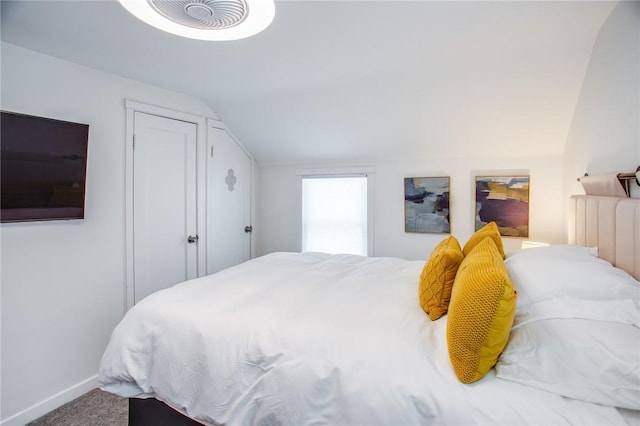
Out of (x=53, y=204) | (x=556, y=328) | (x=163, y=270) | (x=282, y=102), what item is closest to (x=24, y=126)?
(x=53, y=204)

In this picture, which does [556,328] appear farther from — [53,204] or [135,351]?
[53,204]

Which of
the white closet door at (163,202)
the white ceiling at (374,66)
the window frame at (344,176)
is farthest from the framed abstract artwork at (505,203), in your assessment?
the white closet door at (163,202)

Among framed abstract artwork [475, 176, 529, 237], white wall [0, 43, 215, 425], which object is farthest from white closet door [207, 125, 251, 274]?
framed abstract artwork [475, 176, 529, 237]

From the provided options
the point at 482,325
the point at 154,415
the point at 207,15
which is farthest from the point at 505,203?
the point at 154,415

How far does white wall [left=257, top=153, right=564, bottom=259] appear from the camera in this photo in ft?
9.70

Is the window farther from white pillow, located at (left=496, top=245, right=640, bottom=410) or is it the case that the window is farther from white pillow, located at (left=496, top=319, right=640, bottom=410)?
white pillow, located at (left=496, top=319, right=640, bottom=410)

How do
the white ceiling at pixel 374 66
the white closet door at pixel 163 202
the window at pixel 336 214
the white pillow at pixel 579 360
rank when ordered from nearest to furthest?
the white pillow at pixel 579 360
the white ceiling at pixel 374 66
the white closet door at pixel 163 202
the window at pixel 336 214

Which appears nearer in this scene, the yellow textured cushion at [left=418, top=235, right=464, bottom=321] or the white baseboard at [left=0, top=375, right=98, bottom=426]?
the yellow textured cushion at [left=418, top=235, right=464, bottom=321]

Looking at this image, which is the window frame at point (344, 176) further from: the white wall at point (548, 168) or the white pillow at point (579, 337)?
the white pillow at point (579, 337)

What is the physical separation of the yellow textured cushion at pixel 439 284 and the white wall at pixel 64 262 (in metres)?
2.47

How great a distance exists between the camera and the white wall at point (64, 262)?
199 cm

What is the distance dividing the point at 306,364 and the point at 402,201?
2.64 meters

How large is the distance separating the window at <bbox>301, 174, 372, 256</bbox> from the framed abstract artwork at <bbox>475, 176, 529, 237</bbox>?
3.99ft

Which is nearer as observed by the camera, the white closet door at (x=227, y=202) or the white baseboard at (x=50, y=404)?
the white baseboard at (x=50, y=404)
